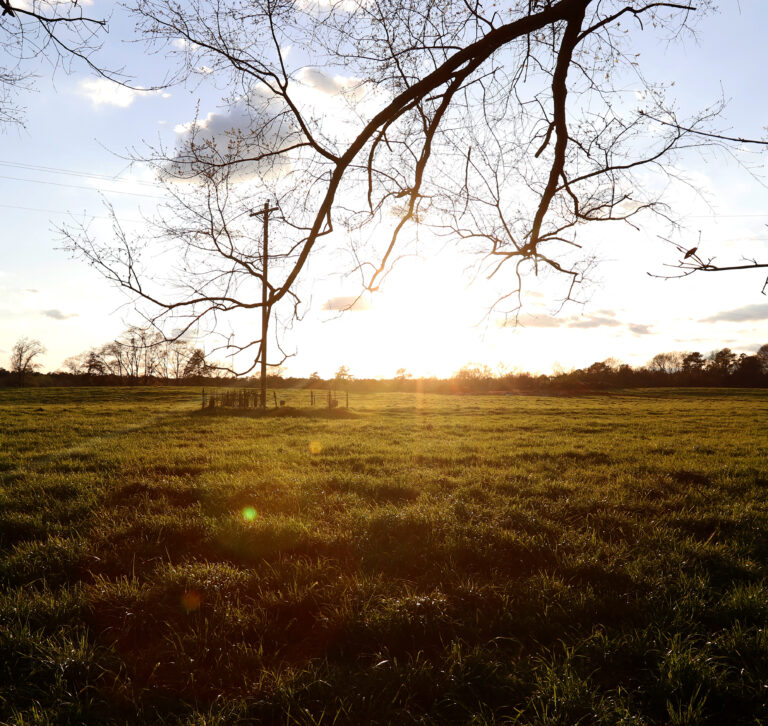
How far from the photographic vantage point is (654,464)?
936 cm

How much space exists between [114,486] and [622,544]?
690 centimetres

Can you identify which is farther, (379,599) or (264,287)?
(264,287)

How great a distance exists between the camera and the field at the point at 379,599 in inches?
109

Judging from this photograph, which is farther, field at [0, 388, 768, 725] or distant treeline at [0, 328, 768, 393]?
distant treeline at [0, 328, 768, 393]

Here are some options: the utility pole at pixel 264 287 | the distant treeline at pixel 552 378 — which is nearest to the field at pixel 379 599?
the utility pole at pixel 264 287

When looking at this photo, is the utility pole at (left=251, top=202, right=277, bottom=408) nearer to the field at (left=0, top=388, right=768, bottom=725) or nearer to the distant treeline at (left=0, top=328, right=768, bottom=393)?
the field at (left=0, top=388, right=768, bottom=725)

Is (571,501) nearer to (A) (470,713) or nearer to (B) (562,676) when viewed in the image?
(B) (562,676)

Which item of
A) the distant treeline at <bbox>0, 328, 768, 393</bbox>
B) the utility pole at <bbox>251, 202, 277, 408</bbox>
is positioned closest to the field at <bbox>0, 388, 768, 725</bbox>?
the utility pole at <bbox>251, 202, 277, 408</bbox>

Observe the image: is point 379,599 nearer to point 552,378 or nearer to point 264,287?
point 264,287

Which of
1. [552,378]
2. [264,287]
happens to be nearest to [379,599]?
[264,287]

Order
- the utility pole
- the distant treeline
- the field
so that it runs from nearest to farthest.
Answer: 1. the field
2. the utility pole
3. the distant treeline

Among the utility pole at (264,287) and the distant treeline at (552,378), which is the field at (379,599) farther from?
the distant treeline at (552,378)

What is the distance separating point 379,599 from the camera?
3.75 metres

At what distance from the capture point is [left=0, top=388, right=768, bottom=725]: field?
277cm
